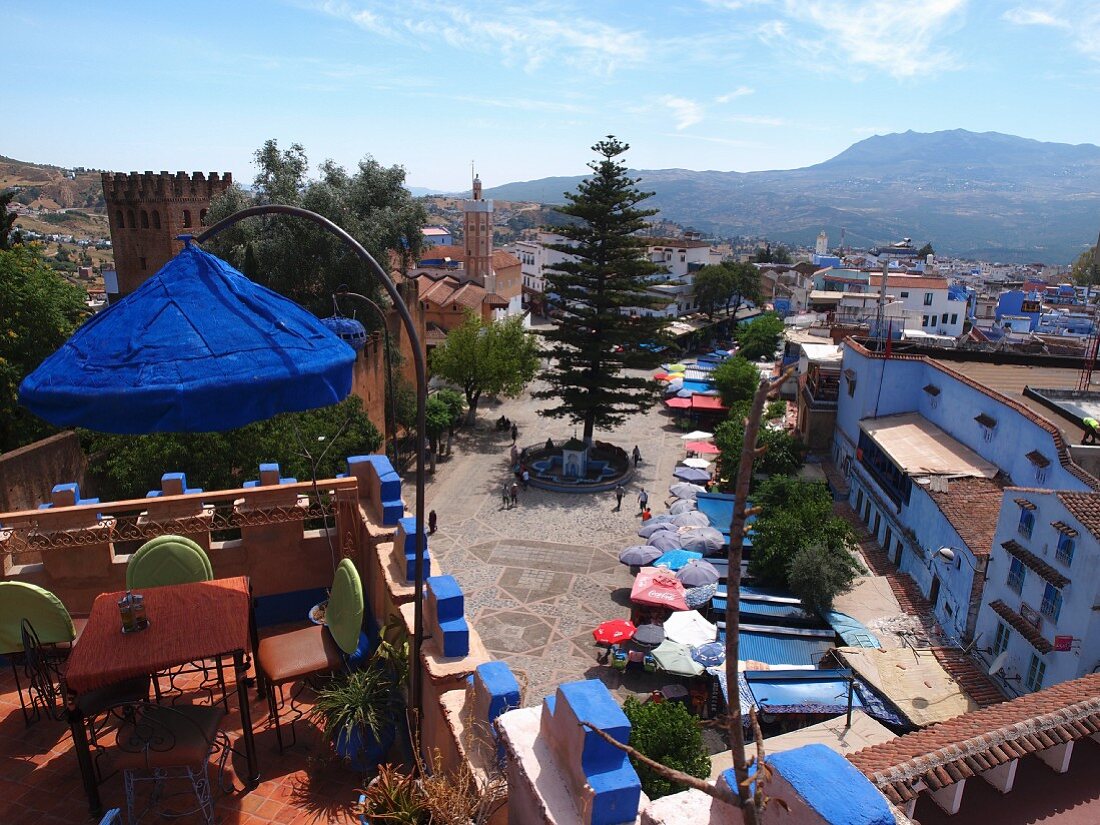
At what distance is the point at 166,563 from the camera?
250 inches

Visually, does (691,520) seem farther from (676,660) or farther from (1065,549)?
(1065,549)

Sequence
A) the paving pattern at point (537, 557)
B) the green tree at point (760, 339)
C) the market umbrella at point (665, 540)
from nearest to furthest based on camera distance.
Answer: the paving pattern at point (537, 557)
the market umbrella at point (665, 540)
the green tree at point (760, 339)

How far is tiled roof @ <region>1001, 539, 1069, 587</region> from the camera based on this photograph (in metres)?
10.8

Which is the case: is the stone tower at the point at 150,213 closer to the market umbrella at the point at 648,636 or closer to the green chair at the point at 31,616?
the market umbrella at the point at 648,636

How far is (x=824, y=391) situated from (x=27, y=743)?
991 inches

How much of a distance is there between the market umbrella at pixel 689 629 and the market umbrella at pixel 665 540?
11.3 ft

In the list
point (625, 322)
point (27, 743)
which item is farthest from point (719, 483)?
point (27, 743)

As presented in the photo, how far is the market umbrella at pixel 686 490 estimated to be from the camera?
22.1 m

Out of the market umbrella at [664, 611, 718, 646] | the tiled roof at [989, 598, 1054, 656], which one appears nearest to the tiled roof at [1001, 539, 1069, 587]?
the tiled roof at [989, 598, 1054, 656]

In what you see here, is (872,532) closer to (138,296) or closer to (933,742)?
(933,742)

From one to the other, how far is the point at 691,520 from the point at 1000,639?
26.8 ft

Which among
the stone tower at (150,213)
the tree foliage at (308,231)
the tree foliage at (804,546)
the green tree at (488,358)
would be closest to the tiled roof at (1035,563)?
the tree foliage at (804,546)

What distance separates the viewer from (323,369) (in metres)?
4.36

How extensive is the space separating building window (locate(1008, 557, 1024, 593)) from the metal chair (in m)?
12.3
